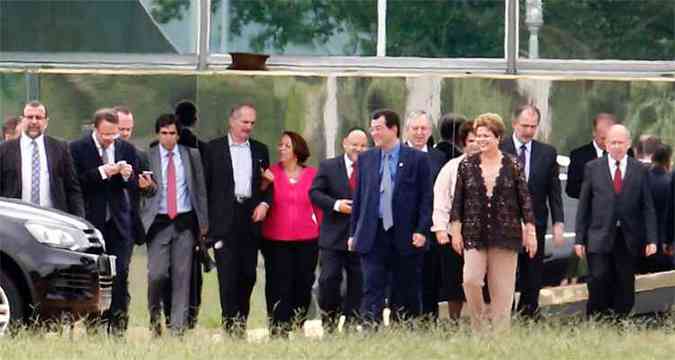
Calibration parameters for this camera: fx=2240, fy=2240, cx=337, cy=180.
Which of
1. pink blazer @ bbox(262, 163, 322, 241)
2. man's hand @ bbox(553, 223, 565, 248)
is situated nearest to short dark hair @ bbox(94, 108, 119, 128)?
pink blazer @ bbox(262, 163, 322, 241)

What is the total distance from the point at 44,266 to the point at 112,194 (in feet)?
6.27

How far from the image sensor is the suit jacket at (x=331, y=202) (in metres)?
18.3

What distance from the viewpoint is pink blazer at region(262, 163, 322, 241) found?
18562 mm

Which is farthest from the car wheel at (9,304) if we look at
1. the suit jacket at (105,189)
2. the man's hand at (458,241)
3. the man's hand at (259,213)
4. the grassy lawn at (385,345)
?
the man's hand at (458,241)

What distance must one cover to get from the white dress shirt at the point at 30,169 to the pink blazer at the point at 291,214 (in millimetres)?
1930

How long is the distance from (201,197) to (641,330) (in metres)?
3.79

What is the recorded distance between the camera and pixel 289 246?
61.0ft

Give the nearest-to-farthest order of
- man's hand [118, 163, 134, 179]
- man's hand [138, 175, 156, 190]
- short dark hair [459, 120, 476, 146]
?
man's hand [118, 163, 134, 179] < man's hand [138, 175, 156, 190] < short dark hair [459, 120, 476, 146]

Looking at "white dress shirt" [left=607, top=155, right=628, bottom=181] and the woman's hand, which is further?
"white dress shirt" [left=607, top=155, right=628, bottom=181]

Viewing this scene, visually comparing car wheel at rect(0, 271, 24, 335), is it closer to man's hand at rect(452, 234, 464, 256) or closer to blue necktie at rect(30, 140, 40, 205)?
blue necktie at rect(30, 140, 40, 205)

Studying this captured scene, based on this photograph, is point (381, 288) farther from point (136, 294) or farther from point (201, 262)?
point (136, 294)

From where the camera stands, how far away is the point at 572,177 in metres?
19.3

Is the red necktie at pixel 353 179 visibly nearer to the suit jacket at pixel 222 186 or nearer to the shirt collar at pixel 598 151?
the suit jacket at pixel 222 186

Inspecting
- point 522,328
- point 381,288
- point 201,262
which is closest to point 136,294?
A: point 201,262
